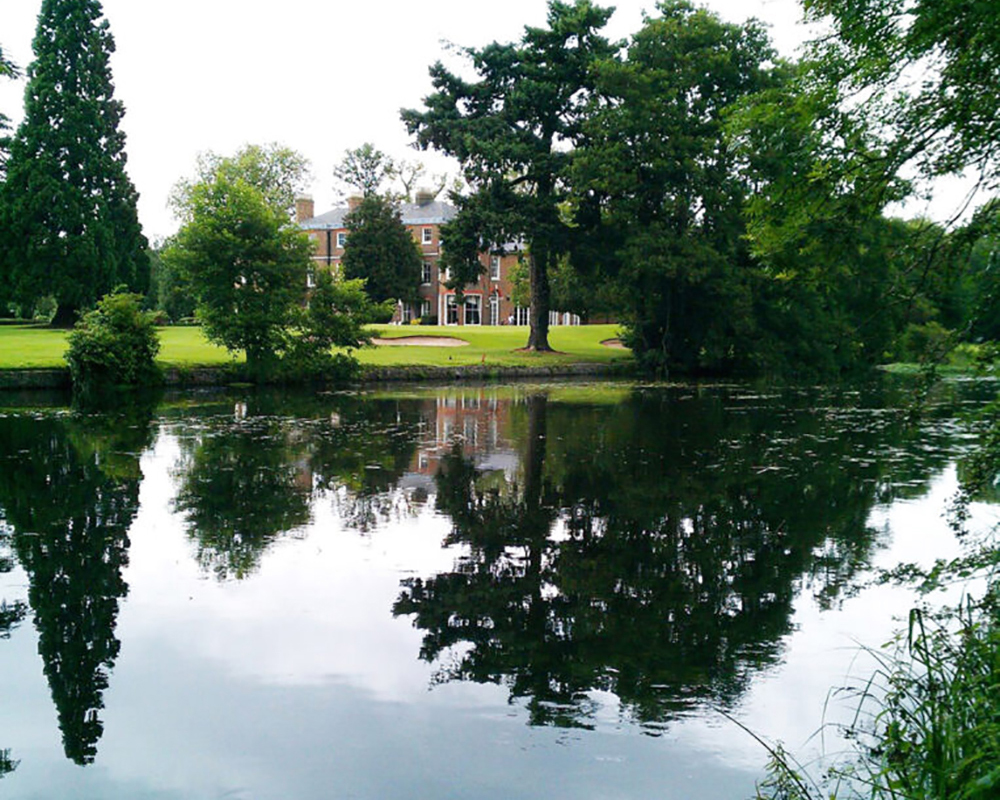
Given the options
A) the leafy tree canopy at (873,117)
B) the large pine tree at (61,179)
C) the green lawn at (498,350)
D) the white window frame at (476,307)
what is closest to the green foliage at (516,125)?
the green lawn at (498,350)

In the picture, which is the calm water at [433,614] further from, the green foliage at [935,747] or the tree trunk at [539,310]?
the tree trunk at [539,310]

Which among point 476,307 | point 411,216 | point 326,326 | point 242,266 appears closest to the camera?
point 242,266

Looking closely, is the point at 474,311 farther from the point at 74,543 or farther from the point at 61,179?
the point at 74,543

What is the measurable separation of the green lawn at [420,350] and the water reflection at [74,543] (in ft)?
42.3

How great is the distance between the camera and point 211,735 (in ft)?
16.7

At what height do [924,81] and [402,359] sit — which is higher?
[924,81]

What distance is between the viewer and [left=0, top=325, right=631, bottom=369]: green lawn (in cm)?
3061

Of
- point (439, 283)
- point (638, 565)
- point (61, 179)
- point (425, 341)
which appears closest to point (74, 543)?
point (638, 565)

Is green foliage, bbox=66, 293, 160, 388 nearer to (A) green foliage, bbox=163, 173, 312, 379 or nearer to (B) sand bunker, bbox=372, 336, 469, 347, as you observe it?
(A) green foliage, bbox=163, 173, 312, 379

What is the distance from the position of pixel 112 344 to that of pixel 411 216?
175ft

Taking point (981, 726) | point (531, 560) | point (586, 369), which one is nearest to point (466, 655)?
point (531, 560)

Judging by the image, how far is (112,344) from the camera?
26.1 m

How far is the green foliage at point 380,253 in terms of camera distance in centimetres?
6288

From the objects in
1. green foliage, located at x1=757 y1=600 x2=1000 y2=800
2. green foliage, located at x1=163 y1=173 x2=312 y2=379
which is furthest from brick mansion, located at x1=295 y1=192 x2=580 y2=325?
green foliage, located at x1=757 y1=600 x2=1000 y2=800
